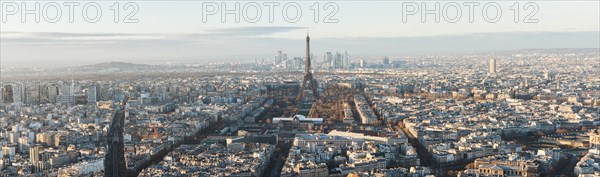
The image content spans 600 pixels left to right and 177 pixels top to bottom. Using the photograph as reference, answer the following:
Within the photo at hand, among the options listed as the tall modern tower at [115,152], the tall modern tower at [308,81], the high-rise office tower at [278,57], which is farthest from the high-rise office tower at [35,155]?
the high-rise office tower at [278,57]

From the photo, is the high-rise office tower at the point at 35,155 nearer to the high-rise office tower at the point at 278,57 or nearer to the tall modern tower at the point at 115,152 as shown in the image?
the tall modern tower at the point at 115,152

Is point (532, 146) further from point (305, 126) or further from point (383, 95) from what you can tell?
point (383, 95)

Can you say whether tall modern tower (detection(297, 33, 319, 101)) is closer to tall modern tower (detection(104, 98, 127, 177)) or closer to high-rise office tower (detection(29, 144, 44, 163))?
tall modern tower (detection(104, 98, 127, 177))

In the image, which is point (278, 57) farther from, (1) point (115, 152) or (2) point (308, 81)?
(1) point (115, 152)

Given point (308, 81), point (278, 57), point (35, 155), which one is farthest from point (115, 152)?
point (278, 57)

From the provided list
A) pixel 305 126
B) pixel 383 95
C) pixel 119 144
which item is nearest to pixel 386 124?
pixel 305 126

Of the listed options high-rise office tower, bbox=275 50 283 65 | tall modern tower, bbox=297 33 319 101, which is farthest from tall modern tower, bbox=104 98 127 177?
high-rise office tower, bbox=275 50 283 65

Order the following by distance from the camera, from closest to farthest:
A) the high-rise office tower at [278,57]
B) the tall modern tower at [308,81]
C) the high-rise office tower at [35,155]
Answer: the high-rise office tower at [35,155], the tall modern tower at [308,81], the high-rise office tower at [278,57]

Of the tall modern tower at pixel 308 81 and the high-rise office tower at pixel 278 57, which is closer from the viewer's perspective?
the tall modern tower at pixel 308 81
